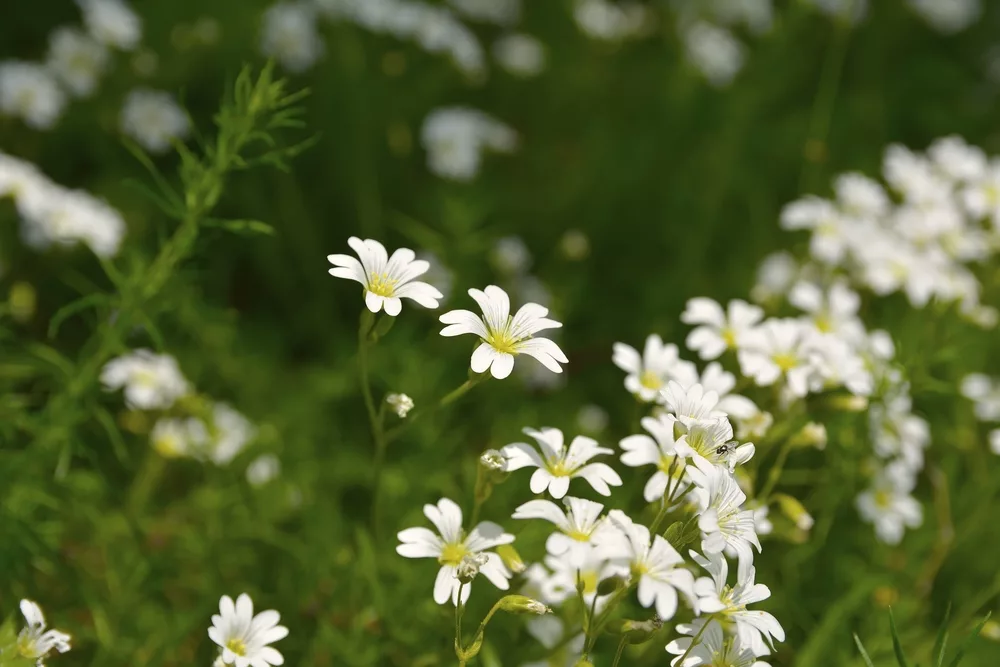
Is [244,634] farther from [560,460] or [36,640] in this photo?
[560,460]

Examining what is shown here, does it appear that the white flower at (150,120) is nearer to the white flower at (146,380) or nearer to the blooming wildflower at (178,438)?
the white flower at (146,380)

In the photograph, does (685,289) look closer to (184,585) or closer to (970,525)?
(970,525)

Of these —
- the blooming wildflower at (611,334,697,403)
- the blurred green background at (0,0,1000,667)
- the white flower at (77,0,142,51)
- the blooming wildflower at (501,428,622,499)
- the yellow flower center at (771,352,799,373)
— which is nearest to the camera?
the blooming wildflower at (501,428,622,499)

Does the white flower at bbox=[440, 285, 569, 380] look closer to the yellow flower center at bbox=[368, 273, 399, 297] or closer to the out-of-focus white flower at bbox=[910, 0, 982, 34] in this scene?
the yellow flower center at bbox=[368, 273, 399, 297]

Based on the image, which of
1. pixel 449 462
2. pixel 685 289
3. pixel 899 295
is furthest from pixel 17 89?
pixel 899 295

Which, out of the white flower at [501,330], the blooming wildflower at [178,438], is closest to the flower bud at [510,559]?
the white flower at [501,330]

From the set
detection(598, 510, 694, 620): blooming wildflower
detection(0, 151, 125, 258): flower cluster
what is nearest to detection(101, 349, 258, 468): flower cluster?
detection(0, 151, 125, 258): flower cluster
